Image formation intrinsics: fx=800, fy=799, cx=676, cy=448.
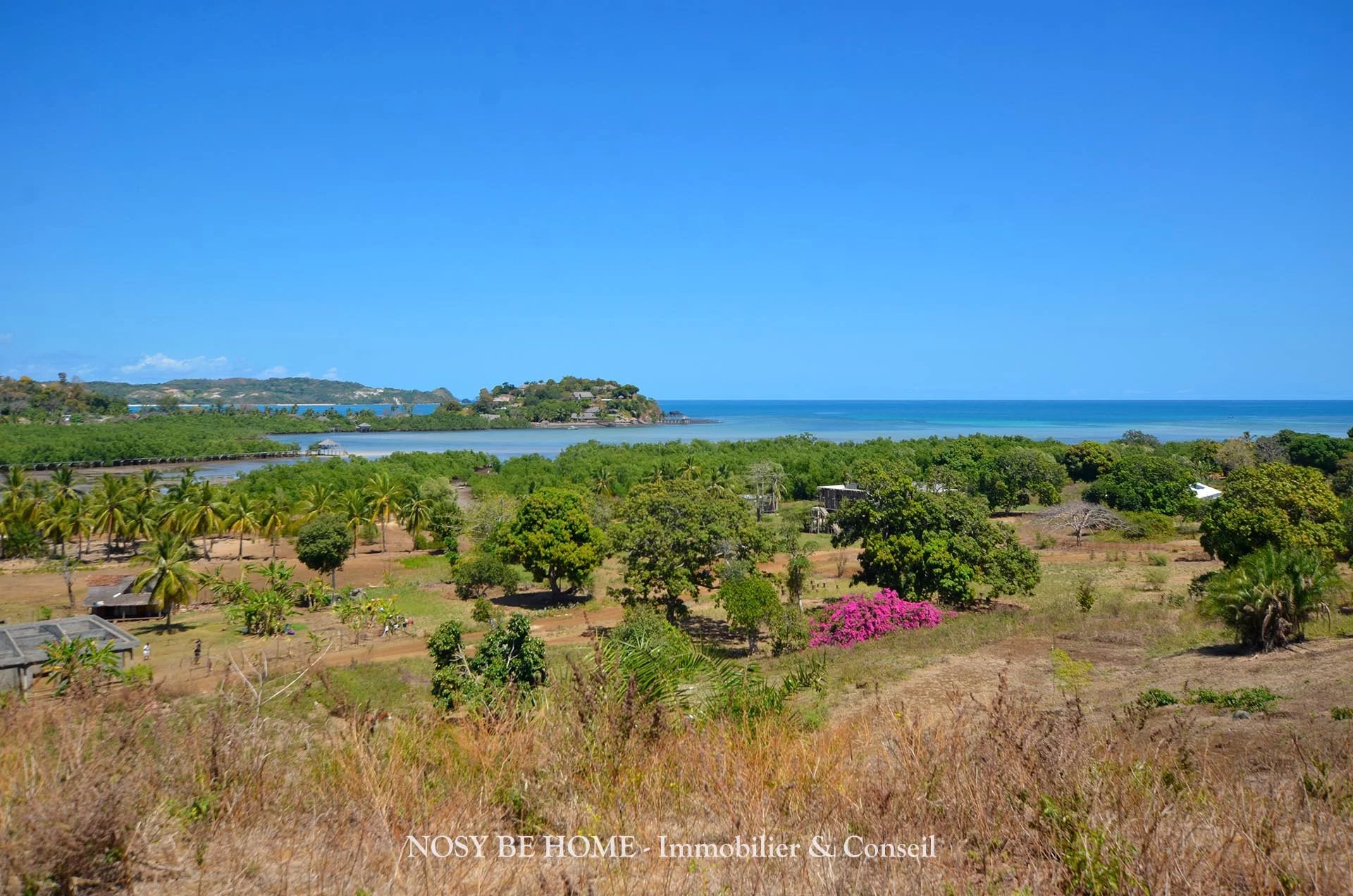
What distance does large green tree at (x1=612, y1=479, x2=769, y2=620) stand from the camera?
71.1ft

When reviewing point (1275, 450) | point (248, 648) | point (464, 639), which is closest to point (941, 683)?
point (464, 639)

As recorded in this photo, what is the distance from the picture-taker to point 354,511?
141 feet

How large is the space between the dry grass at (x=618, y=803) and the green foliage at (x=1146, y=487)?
44152 mm

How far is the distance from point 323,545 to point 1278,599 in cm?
3250

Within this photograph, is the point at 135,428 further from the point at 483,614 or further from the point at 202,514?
the point at 483,614

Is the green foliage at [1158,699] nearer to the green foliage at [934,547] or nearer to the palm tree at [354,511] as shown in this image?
the green foliage at [934,547]

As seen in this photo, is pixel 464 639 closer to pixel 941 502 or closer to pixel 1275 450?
pixel 941 502

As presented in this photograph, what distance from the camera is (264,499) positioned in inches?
1751

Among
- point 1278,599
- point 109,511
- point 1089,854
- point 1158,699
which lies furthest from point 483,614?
point 109,511

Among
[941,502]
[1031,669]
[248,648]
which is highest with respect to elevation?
[941,502]

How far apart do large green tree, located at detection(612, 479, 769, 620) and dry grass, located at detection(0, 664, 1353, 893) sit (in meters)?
15.9

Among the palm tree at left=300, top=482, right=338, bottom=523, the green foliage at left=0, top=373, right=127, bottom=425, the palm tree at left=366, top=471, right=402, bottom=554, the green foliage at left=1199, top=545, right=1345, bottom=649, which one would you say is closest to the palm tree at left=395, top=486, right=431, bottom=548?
the palm tree at left=366, top=471, right=402, bottom=554

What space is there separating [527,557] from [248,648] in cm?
977

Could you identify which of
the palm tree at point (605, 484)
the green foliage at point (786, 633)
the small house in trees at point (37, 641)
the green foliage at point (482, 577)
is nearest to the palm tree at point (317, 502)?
the green foliage at point (482, 577)
